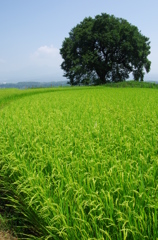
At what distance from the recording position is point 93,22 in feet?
118

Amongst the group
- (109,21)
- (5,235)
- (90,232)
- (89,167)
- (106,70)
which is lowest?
(5,235)

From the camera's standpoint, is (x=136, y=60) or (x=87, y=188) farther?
(x=136, y=60)

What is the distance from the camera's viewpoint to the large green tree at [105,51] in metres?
34.2

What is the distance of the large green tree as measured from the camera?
34.2 meters

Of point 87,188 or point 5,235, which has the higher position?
point 87,188

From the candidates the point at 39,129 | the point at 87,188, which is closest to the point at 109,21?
the point at 39,129

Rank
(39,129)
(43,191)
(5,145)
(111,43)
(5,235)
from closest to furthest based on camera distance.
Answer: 1. (43,191)
2. (5,235)
3. (5,145)
4. (39,129)
5. (111,43)

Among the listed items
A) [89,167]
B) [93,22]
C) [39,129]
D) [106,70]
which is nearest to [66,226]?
[89,167]

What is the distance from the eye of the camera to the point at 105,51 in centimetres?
3625

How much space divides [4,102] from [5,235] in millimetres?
12771

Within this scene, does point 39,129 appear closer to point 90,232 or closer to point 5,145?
point 5,145

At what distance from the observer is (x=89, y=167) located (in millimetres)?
3000

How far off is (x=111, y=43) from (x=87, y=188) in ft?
112

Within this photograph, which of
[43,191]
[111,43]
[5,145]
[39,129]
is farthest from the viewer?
[111,43]
